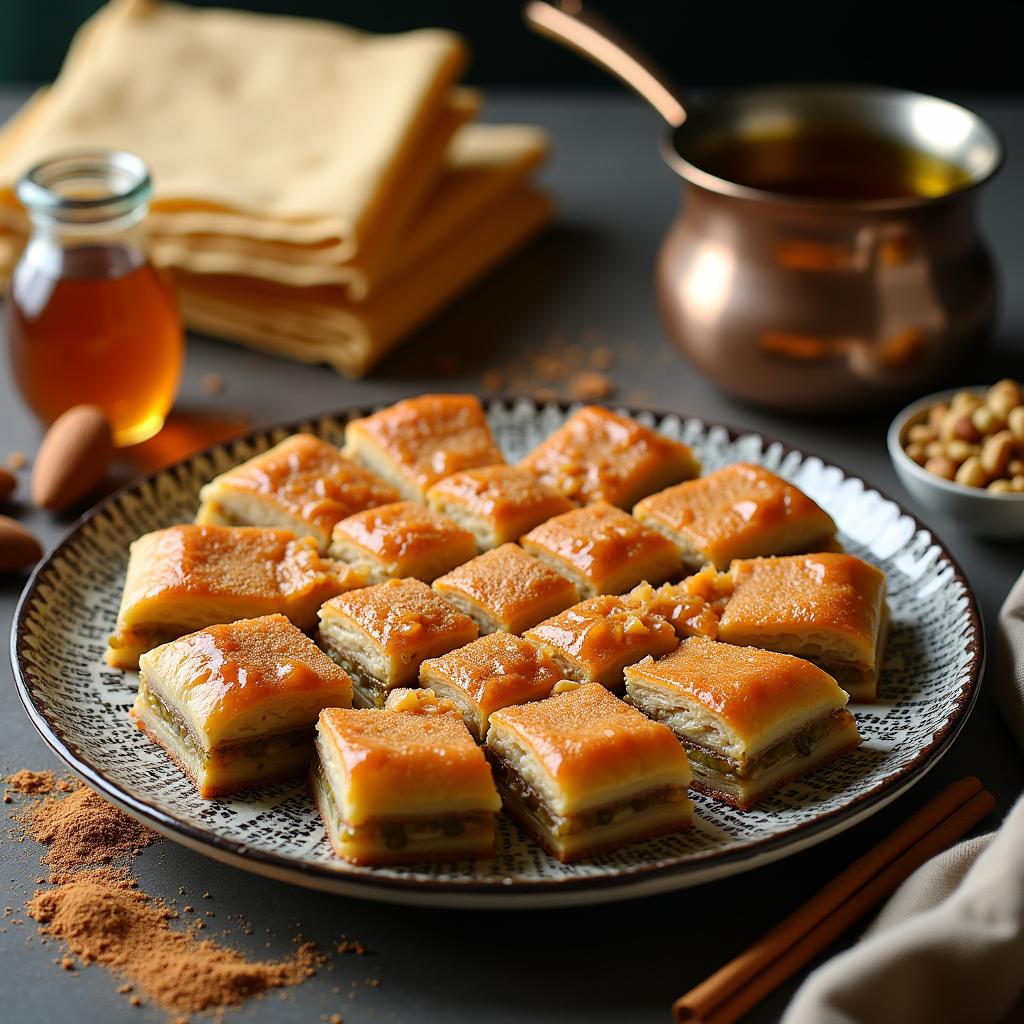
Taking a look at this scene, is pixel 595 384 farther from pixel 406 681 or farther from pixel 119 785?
pixel 119 785

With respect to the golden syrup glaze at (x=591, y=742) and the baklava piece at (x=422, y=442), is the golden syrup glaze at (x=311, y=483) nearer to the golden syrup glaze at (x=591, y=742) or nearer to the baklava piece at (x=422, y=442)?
the baklava piece at (x=422, y=442)

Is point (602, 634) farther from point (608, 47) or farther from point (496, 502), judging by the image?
point (608, 47)

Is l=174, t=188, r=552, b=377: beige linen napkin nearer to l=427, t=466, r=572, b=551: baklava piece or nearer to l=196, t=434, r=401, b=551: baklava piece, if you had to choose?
l=196, t=434, r=401, b=551: baklava piece

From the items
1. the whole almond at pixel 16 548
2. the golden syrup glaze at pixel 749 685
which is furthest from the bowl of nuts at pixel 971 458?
the whole almond at pixel 16 548

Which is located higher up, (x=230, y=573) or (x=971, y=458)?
(x=971, y=458)

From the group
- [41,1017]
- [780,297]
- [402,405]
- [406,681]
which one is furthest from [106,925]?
[780,297]

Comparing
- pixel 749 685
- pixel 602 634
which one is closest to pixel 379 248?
pixel 602 634
